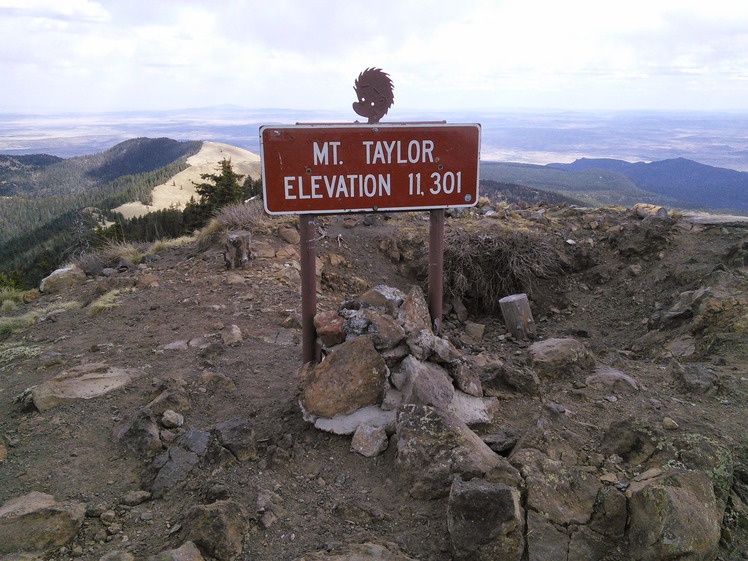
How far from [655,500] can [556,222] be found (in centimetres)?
825

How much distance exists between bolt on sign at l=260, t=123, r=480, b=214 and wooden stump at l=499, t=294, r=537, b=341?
3245 millimetres

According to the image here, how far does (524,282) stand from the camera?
812cm

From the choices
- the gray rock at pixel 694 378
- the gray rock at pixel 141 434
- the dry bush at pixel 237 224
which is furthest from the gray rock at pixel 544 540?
the dry bush at pixel 237 224

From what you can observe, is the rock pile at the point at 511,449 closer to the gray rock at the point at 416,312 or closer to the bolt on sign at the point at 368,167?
the gray rock at the point at 416,312

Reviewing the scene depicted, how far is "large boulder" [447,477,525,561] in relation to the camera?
7.64 ft

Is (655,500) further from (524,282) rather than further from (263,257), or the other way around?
(263,257)

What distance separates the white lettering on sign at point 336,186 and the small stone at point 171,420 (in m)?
1.76

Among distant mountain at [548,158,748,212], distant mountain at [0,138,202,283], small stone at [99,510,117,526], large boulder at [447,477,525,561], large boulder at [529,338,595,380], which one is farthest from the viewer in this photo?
distant mountain at [0,138,202,283]

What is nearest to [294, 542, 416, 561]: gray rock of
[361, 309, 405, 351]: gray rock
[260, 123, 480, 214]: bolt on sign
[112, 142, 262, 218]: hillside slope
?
[361, 309, 405, 351]: gray rock

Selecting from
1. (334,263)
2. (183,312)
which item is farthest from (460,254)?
(183,312)

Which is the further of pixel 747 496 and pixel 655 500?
pixel 747 496

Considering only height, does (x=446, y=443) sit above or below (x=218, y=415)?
above

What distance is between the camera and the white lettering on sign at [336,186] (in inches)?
137

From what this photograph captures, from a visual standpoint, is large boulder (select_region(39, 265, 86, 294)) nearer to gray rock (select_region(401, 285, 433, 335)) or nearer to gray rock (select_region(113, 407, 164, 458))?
gray rock (select_region(113, 407, 164, 458))
